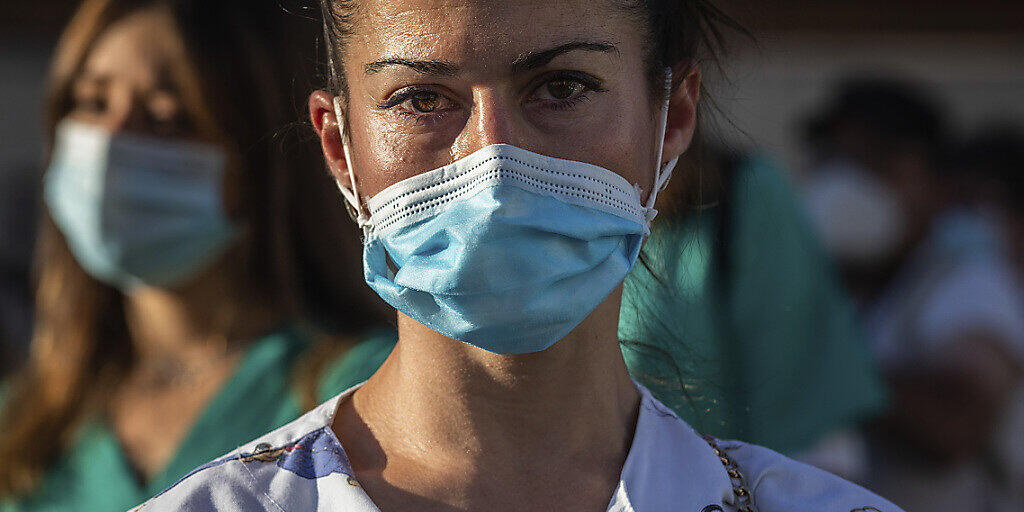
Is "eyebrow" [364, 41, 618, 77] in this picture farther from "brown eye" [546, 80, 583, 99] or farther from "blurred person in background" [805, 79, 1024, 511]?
"blurred person in background" [805, 79, 1024, 511]

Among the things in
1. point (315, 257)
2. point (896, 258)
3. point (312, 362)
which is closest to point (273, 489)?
point (312, 362)

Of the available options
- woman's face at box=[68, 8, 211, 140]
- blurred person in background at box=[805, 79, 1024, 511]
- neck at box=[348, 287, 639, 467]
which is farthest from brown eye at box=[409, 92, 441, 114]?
blurred person in background at box=[805, 79, 1024, 511]

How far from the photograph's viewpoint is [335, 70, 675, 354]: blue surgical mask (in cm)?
183

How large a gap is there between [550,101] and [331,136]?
1.64ft

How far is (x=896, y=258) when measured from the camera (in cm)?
557

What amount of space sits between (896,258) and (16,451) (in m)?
3.96

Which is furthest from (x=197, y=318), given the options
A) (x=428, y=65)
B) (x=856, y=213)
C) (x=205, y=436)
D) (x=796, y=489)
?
(x=856, y=213)

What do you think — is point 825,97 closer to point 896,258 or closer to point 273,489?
point 896,258

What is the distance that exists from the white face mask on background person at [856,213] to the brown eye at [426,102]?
415cm

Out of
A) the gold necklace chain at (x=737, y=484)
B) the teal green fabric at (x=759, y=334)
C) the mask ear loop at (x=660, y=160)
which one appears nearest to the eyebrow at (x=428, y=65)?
the mask ear loop at (x=660, y=160)

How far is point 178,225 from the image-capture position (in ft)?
12.1

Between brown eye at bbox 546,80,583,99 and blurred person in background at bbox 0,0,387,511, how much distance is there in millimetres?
1609

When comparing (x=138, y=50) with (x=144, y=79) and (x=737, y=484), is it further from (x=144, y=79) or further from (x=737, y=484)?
(x=737, y=484)

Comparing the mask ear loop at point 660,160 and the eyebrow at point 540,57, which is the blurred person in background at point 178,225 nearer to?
the mask ear loop at point 660,160
